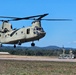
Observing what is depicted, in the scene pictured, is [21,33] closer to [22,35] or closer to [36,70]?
[22,35]

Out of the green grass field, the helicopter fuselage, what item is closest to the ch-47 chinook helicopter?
the helicopter fuselage

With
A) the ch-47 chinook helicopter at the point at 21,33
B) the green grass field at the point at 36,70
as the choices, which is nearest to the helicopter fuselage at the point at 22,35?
the ch-47 chinook helicopter at the point at 21,33

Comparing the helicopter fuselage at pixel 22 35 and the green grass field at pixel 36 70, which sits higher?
the helicopter fuselage at pixel 22 35

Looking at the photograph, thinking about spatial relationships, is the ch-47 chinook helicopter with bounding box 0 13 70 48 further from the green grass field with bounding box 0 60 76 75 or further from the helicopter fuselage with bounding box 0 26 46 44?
the green grass field with bounding box 0 60 76 75

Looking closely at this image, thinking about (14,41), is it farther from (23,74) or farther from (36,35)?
(23,74)

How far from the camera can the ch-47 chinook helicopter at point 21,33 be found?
175 feet

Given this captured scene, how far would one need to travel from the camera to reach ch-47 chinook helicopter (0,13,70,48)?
53.3 m

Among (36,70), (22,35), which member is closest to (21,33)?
(22,35)

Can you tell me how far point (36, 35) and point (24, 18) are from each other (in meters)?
4.07

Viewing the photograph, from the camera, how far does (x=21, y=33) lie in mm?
57125

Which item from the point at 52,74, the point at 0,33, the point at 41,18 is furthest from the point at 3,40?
the point at 52,74

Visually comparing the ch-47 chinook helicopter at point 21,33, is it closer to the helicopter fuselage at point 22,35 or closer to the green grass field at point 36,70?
the helicopter fuselage at point 22,35

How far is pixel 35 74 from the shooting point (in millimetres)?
23453

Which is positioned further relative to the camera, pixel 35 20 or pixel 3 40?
pixel 3 40
